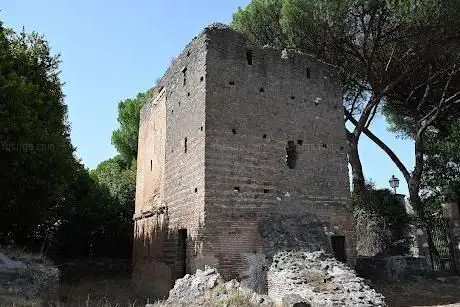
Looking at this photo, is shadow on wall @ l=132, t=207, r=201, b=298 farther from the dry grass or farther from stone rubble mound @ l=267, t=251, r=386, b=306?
Result: stone rubble mound @ l=267, t=251, r=386, b=306

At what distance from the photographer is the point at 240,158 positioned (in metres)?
10.2

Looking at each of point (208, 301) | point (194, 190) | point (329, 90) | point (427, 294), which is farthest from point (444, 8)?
point (208, 301)

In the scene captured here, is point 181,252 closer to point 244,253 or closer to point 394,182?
point 244,253

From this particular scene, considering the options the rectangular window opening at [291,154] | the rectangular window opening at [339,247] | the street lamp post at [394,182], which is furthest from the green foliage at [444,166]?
the rectangular window opening at [291,154]

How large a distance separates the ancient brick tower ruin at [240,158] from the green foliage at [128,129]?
1194cm

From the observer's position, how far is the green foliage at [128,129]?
24031 millimetres

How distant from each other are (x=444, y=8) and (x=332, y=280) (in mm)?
9862

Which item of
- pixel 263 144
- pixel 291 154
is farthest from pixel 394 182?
pixel 263 144

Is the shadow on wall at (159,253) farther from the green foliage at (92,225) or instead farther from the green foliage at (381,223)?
the green foliage at (381,223)

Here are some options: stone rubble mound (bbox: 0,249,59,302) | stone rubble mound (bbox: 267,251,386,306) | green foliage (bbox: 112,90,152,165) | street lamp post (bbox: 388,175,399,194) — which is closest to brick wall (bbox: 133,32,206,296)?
stone rubble mound (bbox: 267,251,386,306)

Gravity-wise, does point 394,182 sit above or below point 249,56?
below

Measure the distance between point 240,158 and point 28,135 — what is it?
5131mm

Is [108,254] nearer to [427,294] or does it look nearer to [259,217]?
[259,217]

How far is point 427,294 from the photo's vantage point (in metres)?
10.5
